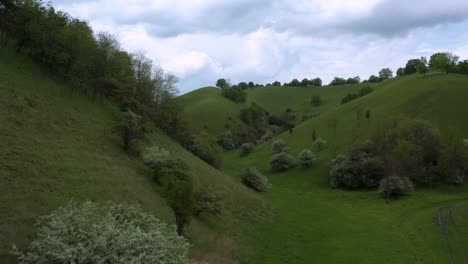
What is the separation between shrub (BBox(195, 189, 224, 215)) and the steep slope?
4.63m

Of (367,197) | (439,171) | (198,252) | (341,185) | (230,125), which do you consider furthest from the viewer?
(230,125)

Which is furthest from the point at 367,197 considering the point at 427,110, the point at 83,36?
the point at 83,36

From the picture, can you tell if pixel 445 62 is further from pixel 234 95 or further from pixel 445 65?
pixel 234 95

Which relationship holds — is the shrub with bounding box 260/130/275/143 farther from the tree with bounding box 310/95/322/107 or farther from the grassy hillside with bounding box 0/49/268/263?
the grassy hillside with bounding box 0/49/268/263

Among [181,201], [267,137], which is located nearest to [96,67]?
[181,201]

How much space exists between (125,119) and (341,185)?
49.7m

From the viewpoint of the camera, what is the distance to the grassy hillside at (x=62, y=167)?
24.0 meters

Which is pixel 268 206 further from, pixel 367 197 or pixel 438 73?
pixel 438 73

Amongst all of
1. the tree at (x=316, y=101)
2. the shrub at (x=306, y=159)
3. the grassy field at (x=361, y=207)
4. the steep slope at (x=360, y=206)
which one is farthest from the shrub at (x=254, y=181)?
the tree at (x=316, y=101)

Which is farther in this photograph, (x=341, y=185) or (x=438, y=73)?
(x=438, y=73)

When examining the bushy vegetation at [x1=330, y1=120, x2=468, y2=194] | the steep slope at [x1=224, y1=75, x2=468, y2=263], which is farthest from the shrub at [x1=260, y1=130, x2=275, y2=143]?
the bushy vegetation at [x1=330, y1=120, x2=468, y2=194]

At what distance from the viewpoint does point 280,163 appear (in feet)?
309

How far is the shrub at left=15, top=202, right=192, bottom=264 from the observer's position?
628 inches

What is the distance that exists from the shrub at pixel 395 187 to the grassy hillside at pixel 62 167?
27.2 m
